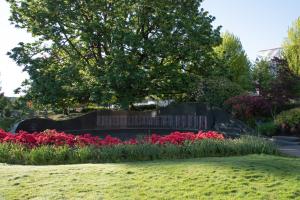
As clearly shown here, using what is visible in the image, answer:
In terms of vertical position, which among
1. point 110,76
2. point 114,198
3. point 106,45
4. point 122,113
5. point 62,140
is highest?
point 106,45

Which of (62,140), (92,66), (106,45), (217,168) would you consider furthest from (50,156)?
(106,45)

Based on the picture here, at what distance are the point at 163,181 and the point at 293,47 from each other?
24837 mm

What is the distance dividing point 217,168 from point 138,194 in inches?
73.6

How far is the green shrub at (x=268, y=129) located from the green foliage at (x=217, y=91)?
333cm

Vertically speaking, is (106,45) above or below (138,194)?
above

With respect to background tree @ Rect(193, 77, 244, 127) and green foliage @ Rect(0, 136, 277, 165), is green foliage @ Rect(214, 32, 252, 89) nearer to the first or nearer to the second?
background tree @ Rect(193, 77, 244, 127)

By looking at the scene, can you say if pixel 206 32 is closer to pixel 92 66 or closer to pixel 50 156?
pixel 92 66

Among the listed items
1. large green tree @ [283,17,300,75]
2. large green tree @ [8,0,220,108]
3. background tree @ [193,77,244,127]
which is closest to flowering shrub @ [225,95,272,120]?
background tree @ [193,77,244,127]

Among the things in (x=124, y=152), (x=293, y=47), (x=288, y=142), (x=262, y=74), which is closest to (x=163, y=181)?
(x=124, y=152)

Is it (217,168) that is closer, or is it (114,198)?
(114,198)

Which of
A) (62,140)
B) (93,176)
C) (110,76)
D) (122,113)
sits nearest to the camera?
(93,176)

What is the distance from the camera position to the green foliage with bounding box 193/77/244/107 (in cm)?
2028

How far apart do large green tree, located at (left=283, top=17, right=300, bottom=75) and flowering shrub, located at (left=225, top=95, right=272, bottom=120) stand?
10.7 metres

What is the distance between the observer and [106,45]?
22.7 m
